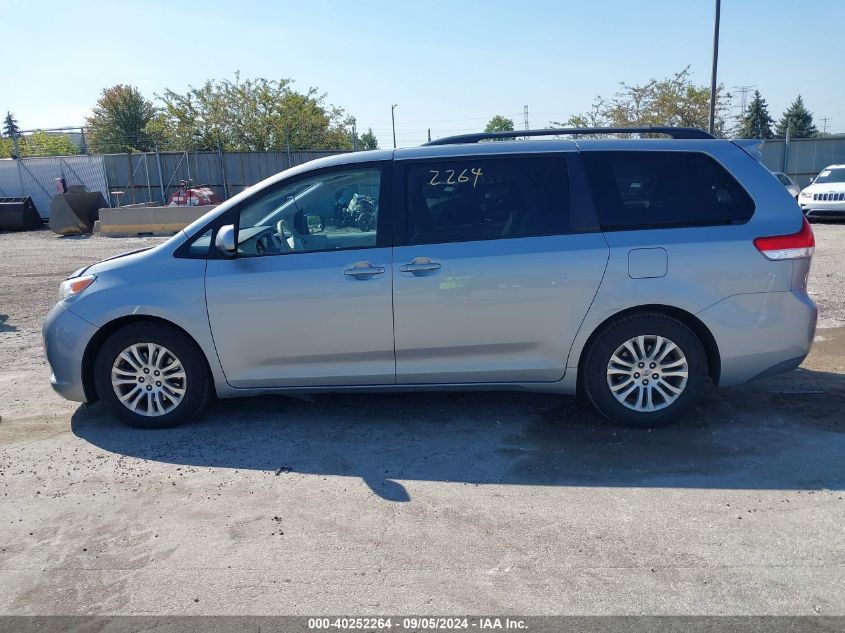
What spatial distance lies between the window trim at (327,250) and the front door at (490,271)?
0.34 ft

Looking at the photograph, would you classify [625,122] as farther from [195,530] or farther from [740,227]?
[195,530]

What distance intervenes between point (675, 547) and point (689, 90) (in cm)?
3716

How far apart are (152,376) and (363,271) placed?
1720 mm

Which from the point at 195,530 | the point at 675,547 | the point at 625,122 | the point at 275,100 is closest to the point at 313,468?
the point at 195,530

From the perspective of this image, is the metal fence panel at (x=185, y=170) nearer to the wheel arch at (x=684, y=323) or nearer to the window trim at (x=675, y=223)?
the window trim at (x=675, y=223)

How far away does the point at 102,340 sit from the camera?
5094 millimetres

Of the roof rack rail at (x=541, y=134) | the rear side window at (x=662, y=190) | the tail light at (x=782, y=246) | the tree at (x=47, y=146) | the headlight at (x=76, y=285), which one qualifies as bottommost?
the headlight at (x=76, y=285)

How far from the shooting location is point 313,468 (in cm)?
445

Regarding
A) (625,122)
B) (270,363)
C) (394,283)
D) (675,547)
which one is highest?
(625,122)

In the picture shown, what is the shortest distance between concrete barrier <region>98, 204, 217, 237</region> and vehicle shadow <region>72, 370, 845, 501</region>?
56.3ft

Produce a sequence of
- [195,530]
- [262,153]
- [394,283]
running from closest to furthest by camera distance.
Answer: [195,530]
[394,283]
[262,153]

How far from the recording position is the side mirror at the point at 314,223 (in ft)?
16.6

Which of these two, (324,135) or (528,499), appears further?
(324,135)

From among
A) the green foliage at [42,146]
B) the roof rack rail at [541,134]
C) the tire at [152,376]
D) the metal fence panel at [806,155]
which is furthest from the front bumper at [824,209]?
the green foliage at [42,146]
